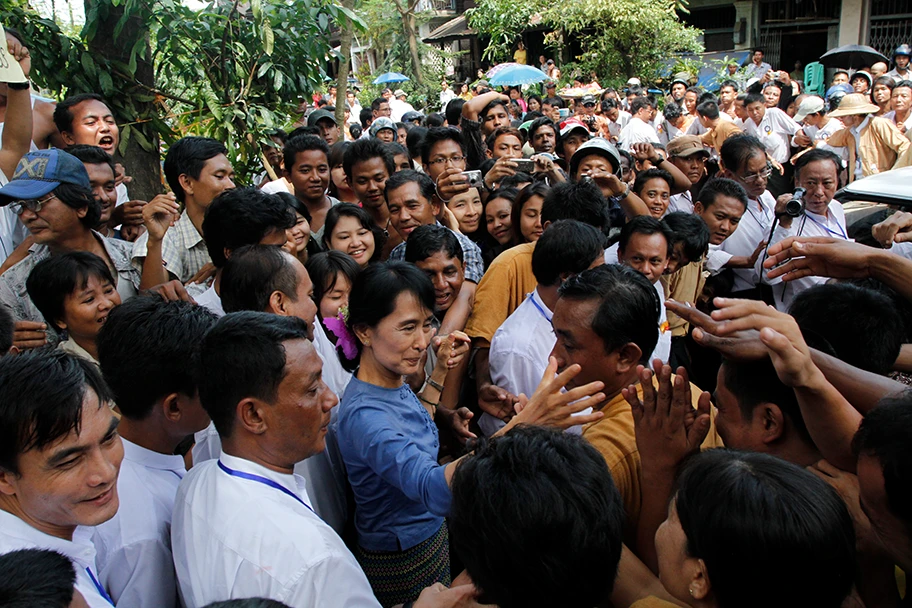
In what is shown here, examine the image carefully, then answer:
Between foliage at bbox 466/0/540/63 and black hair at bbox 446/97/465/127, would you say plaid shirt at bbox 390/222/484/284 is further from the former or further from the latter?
foliage at bbox 466/0/540/63

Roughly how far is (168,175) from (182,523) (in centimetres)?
234

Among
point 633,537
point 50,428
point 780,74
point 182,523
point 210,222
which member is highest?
point 780,74

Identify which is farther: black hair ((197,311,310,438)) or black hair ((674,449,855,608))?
black hair ((197,311,310,438))

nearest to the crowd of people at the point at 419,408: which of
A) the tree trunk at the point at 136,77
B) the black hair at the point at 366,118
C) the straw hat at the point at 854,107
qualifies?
the tree trunk at the point at 136,77

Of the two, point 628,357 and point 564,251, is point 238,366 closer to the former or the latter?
point 628,357

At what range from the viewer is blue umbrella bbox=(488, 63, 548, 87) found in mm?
13352

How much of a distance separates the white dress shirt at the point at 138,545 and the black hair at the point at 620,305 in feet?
4.54

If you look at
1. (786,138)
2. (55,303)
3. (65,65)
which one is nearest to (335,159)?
(65,65)

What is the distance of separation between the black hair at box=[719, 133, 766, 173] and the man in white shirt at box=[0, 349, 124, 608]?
4.71 meters

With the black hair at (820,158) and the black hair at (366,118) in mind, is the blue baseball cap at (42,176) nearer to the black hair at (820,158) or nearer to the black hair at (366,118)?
the black hair at (820,158)

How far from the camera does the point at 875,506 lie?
1.38 m

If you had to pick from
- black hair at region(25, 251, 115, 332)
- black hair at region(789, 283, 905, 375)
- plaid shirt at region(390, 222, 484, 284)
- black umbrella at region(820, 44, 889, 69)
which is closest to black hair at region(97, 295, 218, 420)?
black hair at region(25, 251, 115, 332)

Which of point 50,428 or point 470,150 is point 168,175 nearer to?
point 50,428

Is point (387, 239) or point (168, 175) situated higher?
point (168, 175)
